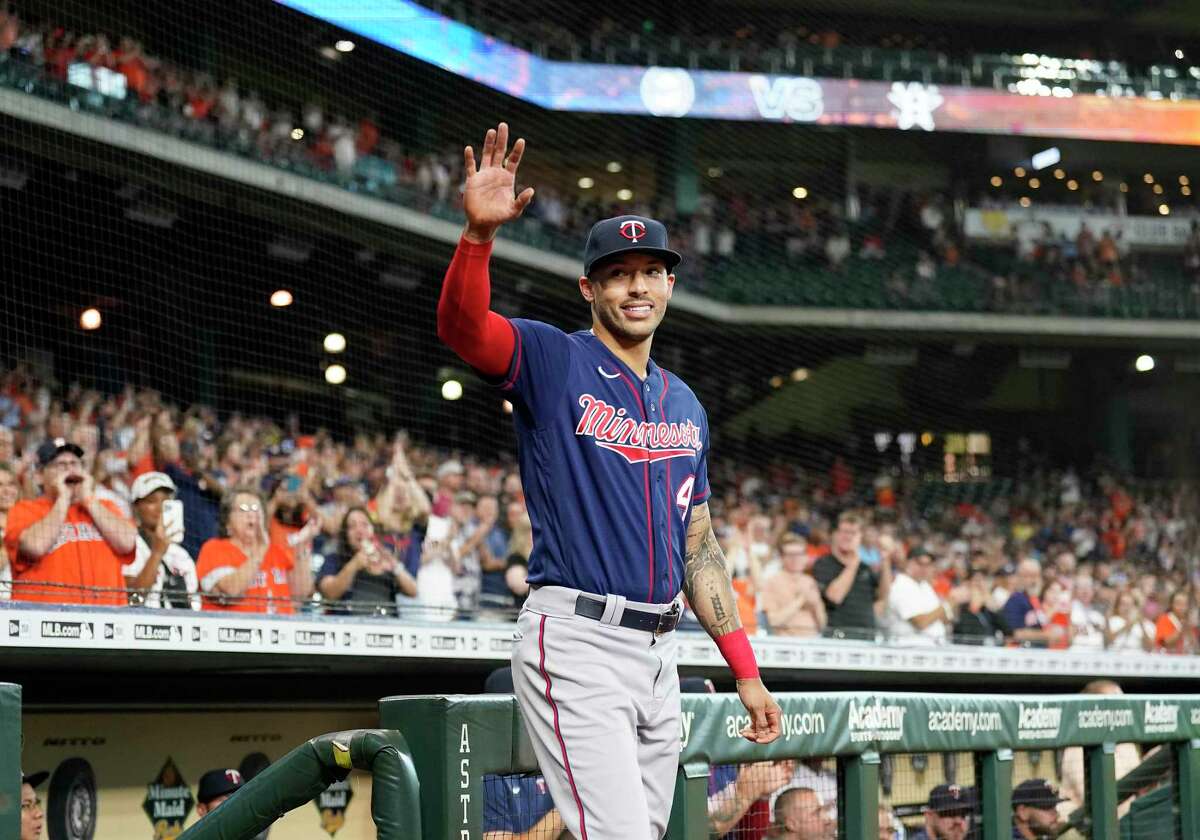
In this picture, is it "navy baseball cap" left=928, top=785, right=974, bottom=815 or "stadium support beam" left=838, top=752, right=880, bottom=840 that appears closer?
"stadium support beam" left=838, top=752, right=880, bottom=840

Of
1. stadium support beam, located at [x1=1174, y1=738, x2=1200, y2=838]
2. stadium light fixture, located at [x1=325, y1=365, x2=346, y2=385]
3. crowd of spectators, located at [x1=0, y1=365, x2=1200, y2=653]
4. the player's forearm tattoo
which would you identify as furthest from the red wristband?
stadium light fixture, located at [x1=325, y1=365, x2=346, y2=385]

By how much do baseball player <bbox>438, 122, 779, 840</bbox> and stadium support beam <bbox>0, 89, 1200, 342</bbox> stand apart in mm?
9492

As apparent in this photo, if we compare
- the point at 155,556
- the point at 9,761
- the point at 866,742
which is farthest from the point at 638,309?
the point at 155,556

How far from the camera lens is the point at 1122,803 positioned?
480 centimetres

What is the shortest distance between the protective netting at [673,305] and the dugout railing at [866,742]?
4020 millimetres

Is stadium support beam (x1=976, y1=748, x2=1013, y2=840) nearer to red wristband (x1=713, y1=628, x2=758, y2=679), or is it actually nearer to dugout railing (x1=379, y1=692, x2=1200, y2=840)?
dugout railing (x1=379, y1=692, x2=1200, y2=840)

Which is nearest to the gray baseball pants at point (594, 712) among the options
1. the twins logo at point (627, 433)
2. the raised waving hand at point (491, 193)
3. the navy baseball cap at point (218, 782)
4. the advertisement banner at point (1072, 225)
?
the twins logo at point (627, 433)

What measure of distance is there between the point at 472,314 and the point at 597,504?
0.44 meters

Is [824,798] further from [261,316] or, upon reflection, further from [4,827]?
[261,316]

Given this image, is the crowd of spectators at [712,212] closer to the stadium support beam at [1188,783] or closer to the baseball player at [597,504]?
the stadium support beam at [1188,783]

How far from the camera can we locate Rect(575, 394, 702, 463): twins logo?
9.02 feet

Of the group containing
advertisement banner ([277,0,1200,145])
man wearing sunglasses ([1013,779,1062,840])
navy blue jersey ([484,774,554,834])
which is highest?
advertisement banner ([277,0,1200,145])

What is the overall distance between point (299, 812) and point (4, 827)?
5.82m

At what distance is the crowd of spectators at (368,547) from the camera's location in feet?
23.1
